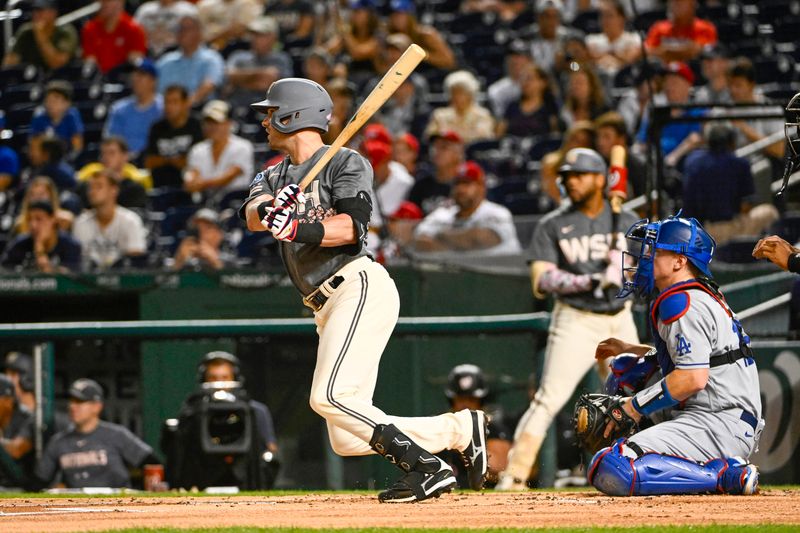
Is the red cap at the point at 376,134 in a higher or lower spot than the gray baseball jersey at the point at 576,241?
higher

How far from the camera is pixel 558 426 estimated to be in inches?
354

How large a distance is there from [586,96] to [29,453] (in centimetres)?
558

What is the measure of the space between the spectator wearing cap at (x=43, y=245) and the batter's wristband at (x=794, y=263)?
20.2 feet

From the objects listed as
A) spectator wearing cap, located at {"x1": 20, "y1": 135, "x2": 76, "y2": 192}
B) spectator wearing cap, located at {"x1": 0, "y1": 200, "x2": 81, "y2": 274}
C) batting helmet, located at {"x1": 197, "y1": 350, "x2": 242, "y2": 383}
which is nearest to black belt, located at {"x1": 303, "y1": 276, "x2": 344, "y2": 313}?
batting helmet, located at {"x1": 197, "y1": 350, "x2": 242, "y2": 383}

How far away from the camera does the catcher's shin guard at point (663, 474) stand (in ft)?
19.6

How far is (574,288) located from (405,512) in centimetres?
294

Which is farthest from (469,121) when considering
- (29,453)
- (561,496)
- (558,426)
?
(561,496)

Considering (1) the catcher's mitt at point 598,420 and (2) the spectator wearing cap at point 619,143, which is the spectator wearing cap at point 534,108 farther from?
(1) the catcher's mitt at point 598,420

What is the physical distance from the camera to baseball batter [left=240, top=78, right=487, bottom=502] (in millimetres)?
5695

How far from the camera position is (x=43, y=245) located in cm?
1082

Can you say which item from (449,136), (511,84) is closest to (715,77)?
(511,84)

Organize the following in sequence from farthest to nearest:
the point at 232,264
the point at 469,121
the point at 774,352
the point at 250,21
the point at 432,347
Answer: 1. the point at 250,21
2. the point at 469,121
3. the point at 232,264
4. the point at 432,347
5. the point at 774,352

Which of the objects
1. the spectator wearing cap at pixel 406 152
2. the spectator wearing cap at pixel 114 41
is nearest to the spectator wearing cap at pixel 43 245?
the spectator wearing cap at pixel 406 152

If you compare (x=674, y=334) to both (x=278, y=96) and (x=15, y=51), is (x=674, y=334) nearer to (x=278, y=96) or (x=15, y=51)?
(x=278, y=96)
